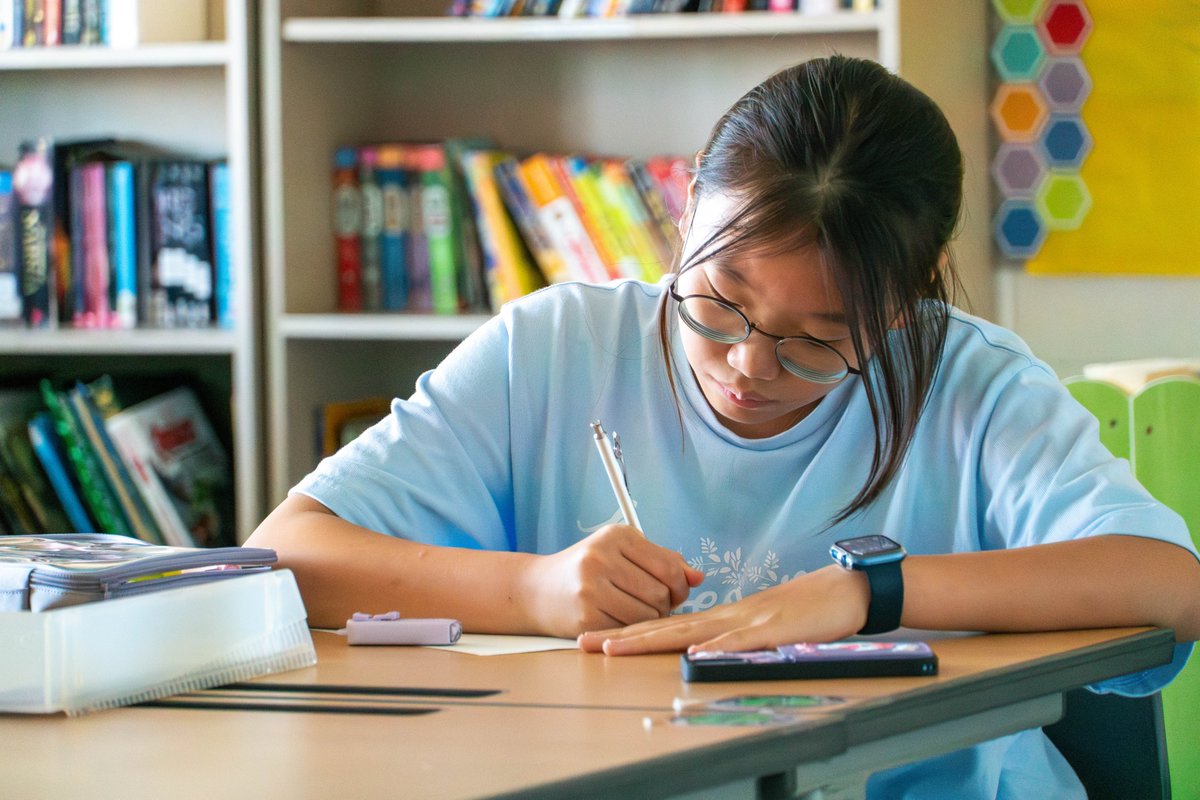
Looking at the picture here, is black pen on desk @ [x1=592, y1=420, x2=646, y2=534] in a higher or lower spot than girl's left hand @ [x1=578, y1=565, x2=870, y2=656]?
higher

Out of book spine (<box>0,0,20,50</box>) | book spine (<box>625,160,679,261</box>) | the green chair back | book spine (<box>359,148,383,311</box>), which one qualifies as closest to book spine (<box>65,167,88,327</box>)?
book spine (<box>0,0,20,50</box>)

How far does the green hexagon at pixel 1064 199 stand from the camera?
90.9 inches

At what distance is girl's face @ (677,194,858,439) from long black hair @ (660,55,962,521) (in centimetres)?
1

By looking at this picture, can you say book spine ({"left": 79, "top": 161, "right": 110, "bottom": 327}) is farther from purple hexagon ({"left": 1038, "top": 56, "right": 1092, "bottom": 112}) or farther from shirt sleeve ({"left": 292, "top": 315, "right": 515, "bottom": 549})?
purple hexagon ({"left": 1038, "top": 56, "right": 1092, "bottom": 112})

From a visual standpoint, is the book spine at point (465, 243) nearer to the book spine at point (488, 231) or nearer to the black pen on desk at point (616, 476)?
the book spine at point (488, 231)

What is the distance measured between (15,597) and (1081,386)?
3.71 feet

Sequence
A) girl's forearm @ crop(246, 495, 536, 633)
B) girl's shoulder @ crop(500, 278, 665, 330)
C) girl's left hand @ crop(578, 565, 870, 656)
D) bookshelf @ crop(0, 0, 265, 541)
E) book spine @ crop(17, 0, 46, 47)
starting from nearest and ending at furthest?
girl's left hand @ crop(578, 565, 870, 656) < girl's forearm @ crop(246, 495, 536, 633) < girl's shoulder @ crop(500, 278, 665, 330) < bookshelf @ crop(0, 0, 265, 541) < book spine @ crop(17, 0, 46, 47)

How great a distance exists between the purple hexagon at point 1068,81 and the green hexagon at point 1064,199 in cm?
11

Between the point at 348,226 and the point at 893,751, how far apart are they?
183cm

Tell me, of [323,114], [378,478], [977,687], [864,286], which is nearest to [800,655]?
[977,687]

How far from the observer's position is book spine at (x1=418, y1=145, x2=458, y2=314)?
2.41 m

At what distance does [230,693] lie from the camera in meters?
0.94

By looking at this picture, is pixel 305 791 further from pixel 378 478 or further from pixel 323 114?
pixel 323 114

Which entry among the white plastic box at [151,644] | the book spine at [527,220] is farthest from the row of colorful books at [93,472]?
the white plastic box at [151,644]
